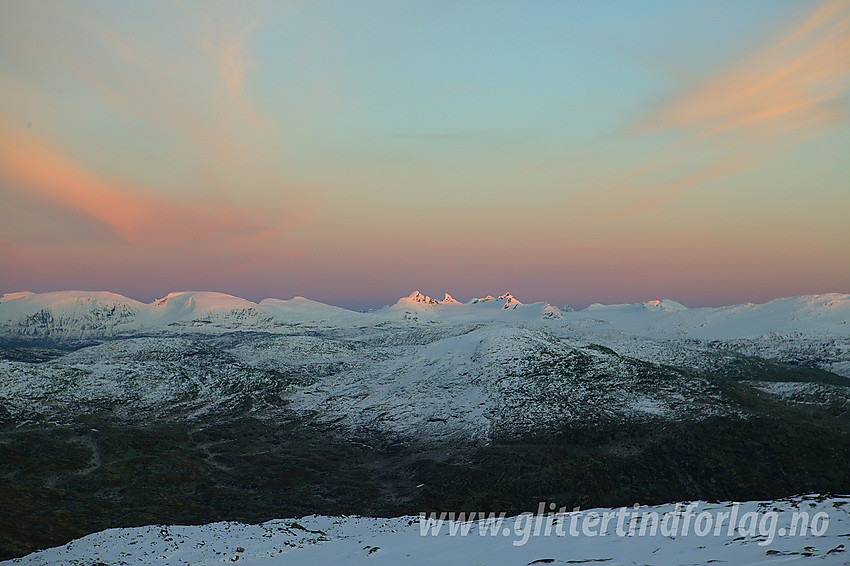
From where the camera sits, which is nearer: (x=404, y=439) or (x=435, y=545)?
(x=435, y=545)

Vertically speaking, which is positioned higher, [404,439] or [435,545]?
[435,545]

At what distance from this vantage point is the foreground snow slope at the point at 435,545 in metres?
19.1

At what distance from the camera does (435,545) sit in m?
28.7

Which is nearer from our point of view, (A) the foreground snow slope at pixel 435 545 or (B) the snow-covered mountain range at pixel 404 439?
(A) the foreground snow slope at pixel 435 545

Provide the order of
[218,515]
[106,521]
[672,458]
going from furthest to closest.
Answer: [672,458] → [218,515] → [106,521]

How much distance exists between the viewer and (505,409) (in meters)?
108

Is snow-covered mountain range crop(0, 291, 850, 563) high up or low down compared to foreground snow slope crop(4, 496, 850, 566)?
down

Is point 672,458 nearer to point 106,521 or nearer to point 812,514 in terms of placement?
point 812,514

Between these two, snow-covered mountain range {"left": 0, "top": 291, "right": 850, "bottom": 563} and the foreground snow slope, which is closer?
the foreground snow slope

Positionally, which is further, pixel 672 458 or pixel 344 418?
pixel 344 418

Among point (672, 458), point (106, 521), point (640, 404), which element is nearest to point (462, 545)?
point (106, 521)

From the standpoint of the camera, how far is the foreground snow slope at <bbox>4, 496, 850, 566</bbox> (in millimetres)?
19141

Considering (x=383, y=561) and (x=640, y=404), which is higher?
(x=383, y=561)

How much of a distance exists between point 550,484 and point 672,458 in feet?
82.4
